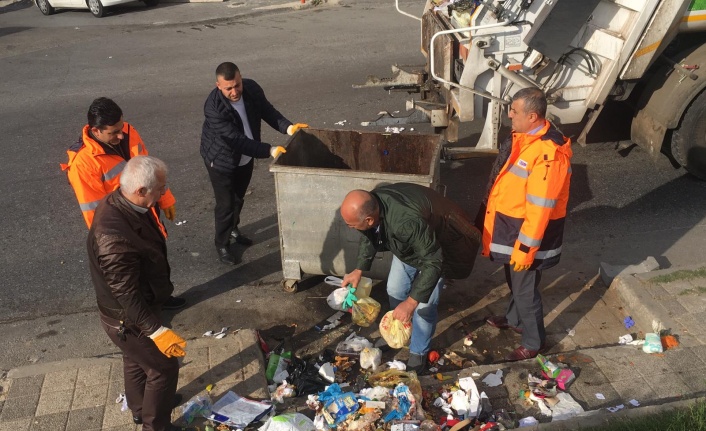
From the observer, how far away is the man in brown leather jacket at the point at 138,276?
2984 millimetres

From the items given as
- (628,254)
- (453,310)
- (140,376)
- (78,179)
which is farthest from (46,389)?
(628,254)

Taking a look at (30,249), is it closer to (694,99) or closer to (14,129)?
(14,129)

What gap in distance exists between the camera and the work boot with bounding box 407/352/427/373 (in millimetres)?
4098

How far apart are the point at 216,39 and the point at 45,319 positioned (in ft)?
28.2

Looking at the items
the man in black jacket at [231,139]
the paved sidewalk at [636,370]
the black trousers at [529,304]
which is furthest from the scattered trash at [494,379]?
the man in black jacket at [231,139]

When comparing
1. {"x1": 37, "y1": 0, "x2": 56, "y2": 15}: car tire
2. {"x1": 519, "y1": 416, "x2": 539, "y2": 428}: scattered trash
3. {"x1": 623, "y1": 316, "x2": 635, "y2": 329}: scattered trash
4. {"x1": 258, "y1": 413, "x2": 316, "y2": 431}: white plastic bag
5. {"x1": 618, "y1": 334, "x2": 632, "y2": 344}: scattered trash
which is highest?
{"x1": 37, "y1": 0, "x2": 56, "y2": 15}: car tire

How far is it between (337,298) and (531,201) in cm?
168

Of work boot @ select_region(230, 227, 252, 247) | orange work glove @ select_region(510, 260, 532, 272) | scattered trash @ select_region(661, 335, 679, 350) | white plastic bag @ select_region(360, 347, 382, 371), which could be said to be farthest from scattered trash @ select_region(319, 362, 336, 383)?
scattered trash @ select_region(661, 335, 679, 350)

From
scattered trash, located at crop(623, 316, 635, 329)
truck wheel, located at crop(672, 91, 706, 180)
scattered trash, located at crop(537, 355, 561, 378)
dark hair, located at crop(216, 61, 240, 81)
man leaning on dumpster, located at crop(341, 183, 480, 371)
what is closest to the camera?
man leaning on dumpster, located at crop(341, 183, 480, 371)

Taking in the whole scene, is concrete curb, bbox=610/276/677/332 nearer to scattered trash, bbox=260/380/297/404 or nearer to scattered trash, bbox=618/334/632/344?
scattered trash, bbox=618/334/632/344

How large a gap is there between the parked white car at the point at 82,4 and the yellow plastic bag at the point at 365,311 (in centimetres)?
1272

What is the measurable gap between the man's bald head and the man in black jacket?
1.32m

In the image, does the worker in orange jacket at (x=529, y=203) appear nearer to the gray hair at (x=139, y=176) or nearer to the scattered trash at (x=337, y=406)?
the scattered trash at (x=337, y=406)

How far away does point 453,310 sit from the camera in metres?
4.77
